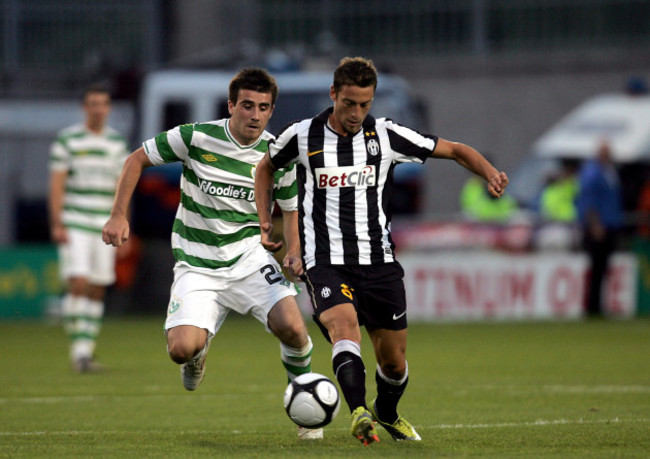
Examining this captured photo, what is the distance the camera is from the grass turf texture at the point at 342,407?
6.86 metres

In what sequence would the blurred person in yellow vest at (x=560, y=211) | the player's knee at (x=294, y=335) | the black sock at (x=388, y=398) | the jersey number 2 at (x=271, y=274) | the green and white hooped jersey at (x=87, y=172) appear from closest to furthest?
the black sock at (x=388, y=398), the player's knee at (x=294, y=335), the jersey number 2 at (x=271, y=274), the green and white hooped jersey at (x=87, y=172), the blurred person in yellow vest at (x=560, y=211)

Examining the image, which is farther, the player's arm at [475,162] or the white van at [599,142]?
the white van at [599,142]

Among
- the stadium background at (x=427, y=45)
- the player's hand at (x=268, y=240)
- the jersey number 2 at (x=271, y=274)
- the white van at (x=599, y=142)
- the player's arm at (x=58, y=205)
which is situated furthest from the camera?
the stadium background at (x=427, y=45)

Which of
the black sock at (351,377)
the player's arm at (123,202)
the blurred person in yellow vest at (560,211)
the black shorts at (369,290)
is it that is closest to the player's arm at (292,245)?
the black shorts at (369,290)

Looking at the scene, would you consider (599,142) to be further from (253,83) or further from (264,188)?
(264,188)

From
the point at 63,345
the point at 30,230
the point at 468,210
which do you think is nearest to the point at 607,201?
the point at 468,210

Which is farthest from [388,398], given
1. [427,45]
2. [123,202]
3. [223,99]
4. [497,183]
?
[427,45]

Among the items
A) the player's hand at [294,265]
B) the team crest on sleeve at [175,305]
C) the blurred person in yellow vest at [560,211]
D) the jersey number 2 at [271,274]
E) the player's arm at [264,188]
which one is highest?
the player's arm at [264,188]

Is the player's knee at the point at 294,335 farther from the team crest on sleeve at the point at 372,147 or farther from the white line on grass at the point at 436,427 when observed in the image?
the team crest on sleeve at the point at 372,147

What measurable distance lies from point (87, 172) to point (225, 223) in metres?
4.58

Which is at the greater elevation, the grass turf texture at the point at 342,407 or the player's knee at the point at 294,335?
the player's knee at the point at 294,335

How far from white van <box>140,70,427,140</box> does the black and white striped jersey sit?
1242 centimetres

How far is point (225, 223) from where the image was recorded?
766cm

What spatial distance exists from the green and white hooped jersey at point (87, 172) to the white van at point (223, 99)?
298 inches
